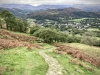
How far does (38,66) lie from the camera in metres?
16.0

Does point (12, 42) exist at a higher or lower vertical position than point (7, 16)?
lower

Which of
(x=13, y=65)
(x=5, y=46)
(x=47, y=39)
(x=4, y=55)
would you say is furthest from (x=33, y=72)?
(x=47, y=39)

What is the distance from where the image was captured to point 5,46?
23922 mm

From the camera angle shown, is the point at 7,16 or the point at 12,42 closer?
the point at 12,42

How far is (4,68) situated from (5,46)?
10.1 meters

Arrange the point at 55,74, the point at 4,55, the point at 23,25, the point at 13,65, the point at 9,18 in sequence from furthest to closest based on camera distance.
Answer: the point at 23,25
the point at 9,18
the point at 4,55
the point at 13,65
the point at 55,74

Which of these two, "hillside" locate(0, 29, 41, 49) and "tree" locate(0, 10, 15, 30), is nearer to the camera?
"hillside" locate(0, 29, 41, 49)

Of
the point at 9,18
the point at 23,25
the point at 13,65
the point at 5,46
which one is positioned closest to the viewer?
the point at 13,65

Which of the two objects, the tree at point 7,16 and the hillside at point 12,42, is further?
the tree at point 7,16

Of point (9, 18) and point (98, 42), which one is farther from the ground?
point (9, 18)

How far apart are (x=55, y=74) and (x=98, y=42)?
76.7m

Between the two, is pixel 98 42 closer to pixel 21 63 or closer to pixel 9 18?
pixel 9 18

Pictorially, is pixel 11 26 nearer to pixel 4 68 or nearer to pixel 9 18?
pixel 9 18

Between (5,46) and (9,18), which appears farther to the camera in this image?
(9,18)
